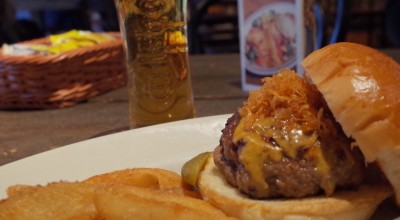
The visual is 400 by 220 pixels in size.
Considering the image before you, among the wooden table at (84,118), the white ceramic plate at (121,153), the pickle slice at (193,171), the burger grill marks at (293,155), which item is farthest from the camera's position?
the wooden table at (84,118)

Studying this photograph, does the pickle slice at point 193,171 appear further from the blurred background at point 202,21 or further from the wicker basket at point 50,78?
the blurred background at point 202,21

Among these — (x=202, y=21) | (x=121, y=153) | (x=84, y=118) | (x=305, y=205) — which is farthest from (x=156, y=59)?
(x=202, y=21)

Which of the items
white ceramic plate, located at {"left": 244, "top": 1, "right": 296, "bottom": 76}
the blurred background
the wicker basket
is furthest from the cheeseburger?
the blurred background

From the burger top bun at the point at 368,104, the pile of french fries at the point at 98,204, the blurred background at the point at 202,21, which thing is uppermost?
the burger top bun at the point at 368,104

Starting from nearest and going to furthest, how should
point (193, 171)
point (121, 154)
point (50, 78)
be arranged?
point (193, 171)
point (121, 154)
point (50, 78)

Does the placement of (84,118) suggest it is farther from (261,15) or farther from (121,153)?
(261,15)

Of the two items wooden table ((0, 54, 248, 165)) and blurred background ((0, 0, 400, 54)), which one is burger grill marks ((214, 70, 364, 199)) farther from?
blurred background ((0, 0, 400, 54))

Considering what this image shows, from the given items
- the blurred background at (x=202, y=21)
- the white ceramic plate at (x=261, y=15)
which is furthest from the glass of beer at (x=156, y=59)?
the blurred background at (x=202, y=21)

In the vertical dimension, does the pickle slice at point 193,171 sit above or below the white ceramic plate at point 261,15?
below
